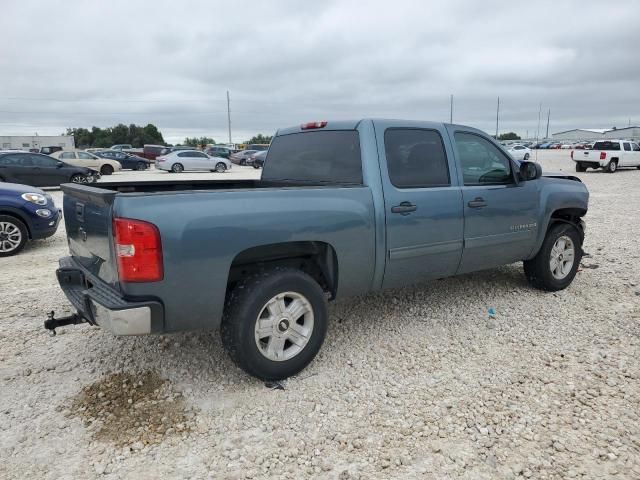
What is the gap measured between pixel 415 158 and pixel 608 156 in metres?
25.4

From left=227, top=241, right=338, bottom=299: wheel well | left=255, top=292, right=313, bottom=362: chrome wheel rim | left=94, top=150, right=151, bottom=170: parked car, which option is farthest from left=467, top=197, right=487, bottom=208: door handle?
left=94, top=150, right=151, bottom=170: parked car

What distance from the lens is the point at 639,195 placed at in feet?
49.9

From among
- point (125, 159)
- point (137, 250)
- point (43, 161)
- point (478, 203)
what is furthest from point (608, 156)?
point (125, 159)

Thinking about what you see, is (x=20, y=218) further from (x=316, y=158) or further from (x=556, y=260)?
(x=556, y=260)

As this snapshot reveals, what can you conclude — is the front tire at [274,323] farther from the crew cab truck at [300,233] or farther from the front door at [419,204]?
the front door at [419,204]

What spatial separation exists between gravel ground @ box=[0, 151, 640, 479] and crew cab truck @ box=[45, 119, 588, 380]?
1.48 ft

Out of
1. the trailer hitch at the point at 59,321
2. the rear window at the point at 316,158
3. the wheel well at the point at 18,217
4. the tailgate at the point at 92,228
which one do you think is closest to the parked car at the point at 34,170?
the wheel well at the point at 18,217

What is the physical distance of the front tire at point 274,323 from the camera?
3143 mm

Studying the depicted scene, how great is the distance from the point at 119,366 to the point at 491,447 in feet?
8.73

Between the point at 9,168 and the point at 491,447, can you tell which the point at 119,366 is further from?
the point at 9,168

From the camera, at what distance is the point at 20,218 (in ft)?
23.5

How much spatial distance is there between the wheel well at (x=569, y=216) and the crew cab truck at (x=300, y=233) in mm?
168

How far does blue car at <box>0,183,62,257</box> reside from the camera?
23.0 feet

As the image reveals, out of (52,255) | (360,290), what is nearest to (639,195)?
(360,290)
